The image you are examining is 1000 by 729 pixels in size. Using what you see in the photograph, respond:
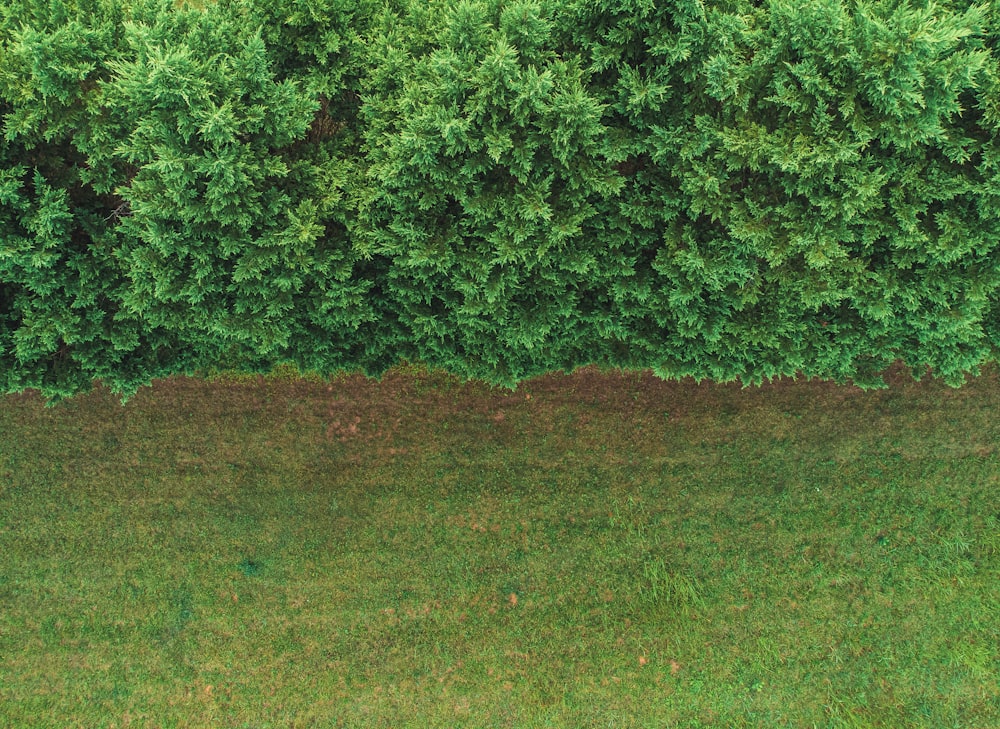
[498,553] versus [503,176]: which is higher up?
[503,176]

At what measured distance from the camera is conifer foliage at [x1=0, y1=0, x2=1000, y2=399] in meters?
6.94

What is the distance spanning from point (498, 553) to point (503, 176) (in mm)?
6426

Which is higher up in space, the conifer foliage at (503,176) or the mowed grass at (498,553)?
the conifer foliage at (503,176)

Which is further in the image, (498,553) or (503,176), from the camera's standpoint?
(498,553)

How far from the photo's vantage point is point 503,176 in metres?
7.72

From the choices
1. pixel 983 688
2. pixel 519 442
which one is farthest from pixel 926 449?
pixel 519 442

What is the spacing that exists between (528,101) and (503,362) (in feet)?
12.1

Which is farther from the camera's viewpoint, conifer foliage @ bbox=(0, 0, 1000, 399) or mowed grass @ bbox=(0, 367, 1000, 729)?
mowed grass @ bbox=(0, 367, 1000, 729)

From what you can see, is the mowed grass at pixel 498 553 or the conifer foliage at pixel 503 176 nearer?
the conifer foliage at pixel 503 176

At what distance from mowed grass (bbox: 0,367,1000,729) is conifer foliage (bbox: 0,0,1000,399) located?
240 centimetres

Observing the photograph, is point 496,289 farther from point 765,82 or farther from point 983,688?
point 983,688

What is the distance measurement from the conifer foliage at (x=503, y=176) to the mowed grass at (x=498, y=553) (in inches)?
94.4

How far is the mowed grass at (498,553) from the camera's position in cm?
1051

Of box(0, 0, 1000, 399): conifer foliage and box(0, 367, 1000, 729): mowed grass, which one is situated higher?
box(0, 0, 1000, 399): conifer foliage
